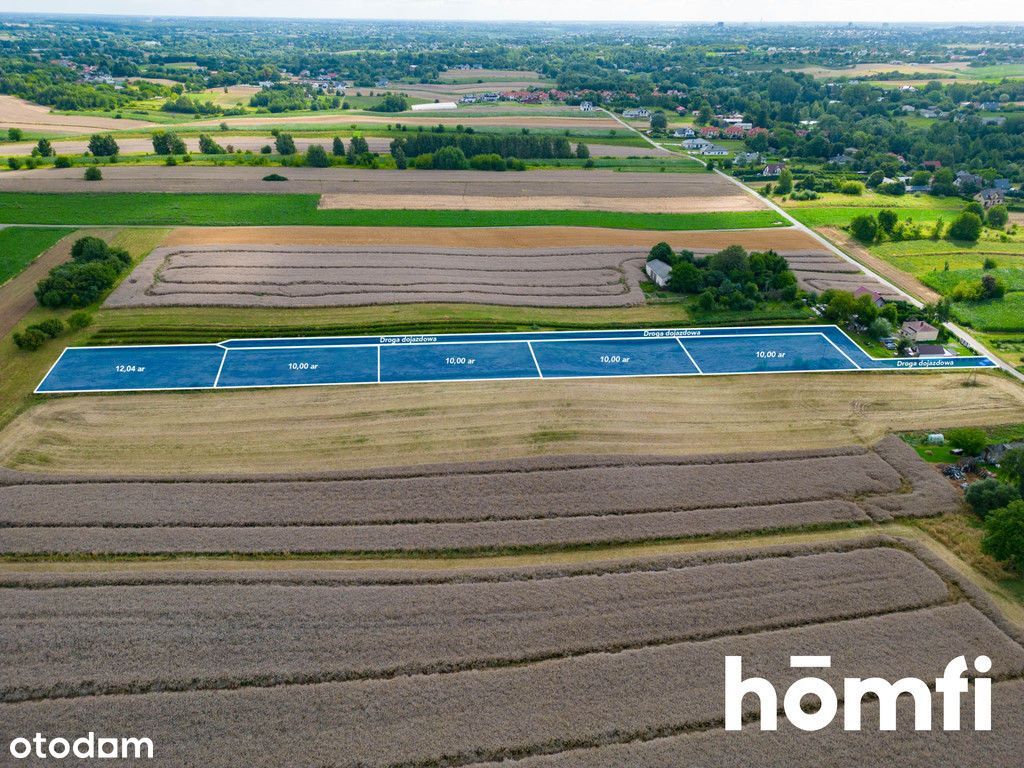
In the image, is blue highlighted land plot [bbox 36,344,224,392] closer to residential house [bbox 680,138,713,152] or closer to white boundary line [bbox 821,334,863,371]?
white boundary line [bbox 821,334,863,371]

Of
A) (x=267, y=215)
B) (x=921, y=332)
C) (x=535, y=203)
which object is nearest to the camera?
(x=921, y=332)

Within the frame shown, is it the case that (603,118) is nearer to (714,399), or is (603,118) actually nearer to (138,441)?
(714,399)

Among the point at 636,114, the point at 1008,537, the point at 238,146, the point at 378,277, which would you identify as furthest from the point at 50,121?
the point at 1008,537

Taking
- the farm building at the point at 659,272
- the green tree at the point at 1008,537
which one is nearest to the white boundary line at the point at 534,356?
the farm building at the point at 659,272

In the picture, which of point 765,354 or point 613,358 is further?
point 765,354

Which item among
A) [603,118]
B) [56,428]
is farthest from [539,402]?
[603,118]

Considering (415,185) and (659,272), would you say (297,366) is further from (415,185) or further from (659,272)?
(415,185)
